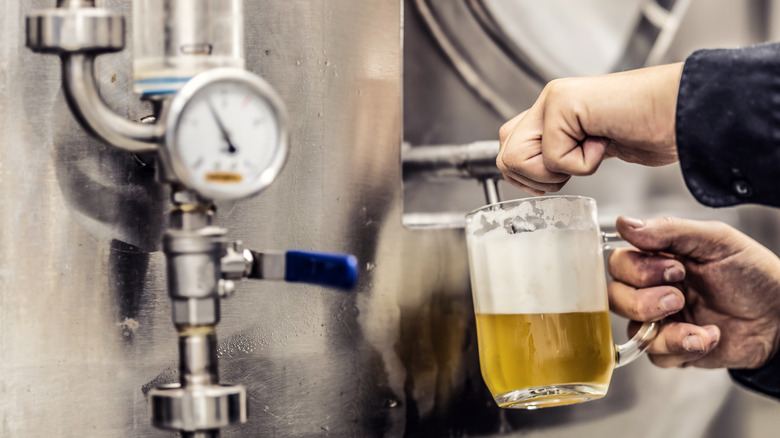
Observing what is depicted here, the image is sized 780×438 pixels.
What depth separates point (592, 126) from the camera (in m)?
0.58

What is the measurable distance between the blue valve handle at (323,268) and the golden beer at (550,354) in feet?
0.60

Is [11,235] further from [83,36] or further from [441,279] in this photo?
[441,279]

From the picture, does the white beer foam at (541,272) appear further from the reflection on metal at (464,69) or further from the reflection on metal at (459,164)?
the reflection on metal at (464,69)

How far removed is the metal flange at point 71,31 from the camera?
45cm

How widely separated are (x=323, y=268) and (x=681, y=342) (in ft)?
1.42

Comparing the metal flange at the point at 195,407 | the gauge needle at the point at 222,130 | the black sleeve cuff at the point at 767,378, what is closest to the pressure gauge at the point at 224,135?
the gauge needle at the point at 222,130

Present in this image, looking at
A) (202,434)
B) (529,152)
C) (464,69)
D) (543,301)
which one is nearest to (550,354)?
(543,301)

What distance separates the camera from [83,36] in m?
0.46

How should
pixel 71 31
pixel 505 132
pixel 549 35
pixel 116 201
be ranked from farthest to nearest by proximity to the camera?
pixel 549 35, pixel 505 132, pixel 116 201, pixel 71 31

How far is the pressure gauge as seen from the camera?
448mm

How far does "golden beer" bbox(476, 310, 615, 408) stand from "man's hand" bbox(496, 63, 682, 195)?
108 mm

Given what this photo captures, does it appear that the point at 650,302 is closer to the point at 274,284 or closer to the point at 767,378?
the point at 767,378

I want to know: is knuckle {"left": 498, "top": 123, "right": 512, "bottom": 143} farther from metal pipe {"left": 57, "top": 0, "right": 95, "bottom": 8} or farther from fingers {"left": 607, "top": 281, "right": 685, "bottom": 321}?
metal pipe {"left": 57, "top": 0, "right": 95, "bottom": 8}

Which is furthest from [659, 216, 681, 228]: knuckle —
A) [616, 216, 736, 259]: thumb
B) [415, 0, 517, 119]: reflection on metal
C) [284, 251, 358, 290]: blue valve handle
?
[284, 251, 358, 290]: blue valve handle
